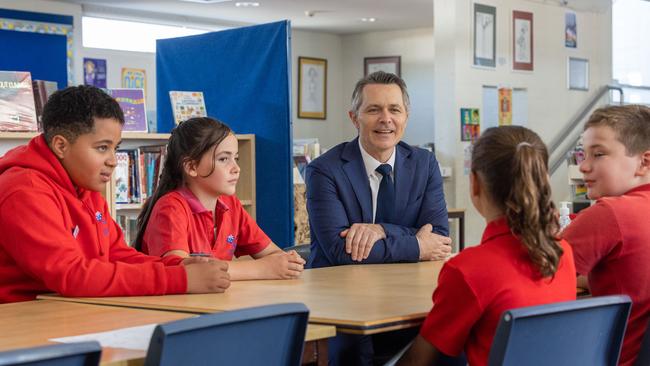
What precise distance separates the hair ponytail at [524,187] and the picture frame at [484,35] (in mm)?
6865

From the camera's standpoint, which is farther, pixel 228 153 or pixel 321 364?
pixel 228 153

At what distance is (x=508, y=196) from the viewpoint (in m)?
1.88

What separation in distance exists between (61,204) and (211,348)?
96cm

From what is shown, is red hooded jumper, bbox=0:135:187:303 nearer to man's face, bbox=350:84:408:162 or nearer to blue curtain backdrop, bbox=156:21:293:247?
man's face, bbox=350:84:408:162

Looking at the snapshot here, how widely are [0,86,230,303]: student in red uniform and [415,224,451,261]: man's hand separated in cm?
86

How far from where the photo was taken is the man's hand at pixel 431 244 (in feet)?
10.1

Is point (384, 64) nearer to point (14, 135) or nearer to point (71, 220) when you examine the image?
point (14, 135)

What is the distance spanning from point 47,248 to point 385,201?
1.23 m

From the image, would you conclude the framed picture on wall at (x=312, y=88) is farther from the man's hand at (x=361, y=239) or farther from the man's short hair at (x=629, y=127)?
the man's short hair at (x=629, y=127)

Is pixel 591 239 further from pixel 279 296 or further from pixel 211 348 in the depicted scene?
pixel 211 348

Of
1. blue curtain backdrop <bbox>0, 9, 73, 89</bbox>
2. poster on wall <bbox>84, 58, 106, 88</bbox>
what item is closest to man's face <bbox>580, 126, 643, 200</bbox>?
blue curtain backdrop <bbox>0, 9, 73, 89</bbox>

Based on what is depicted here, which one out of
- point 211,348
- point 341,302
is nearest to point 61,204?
point 341,302

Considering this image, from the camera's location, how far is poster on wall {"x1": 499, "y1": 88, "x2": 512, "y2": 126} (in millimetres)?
9000

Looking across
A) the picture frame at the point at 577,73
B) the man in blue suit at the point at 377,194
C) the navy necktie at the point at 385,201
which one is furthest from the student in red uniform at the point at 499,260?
the picture frame at the point at 577,73
